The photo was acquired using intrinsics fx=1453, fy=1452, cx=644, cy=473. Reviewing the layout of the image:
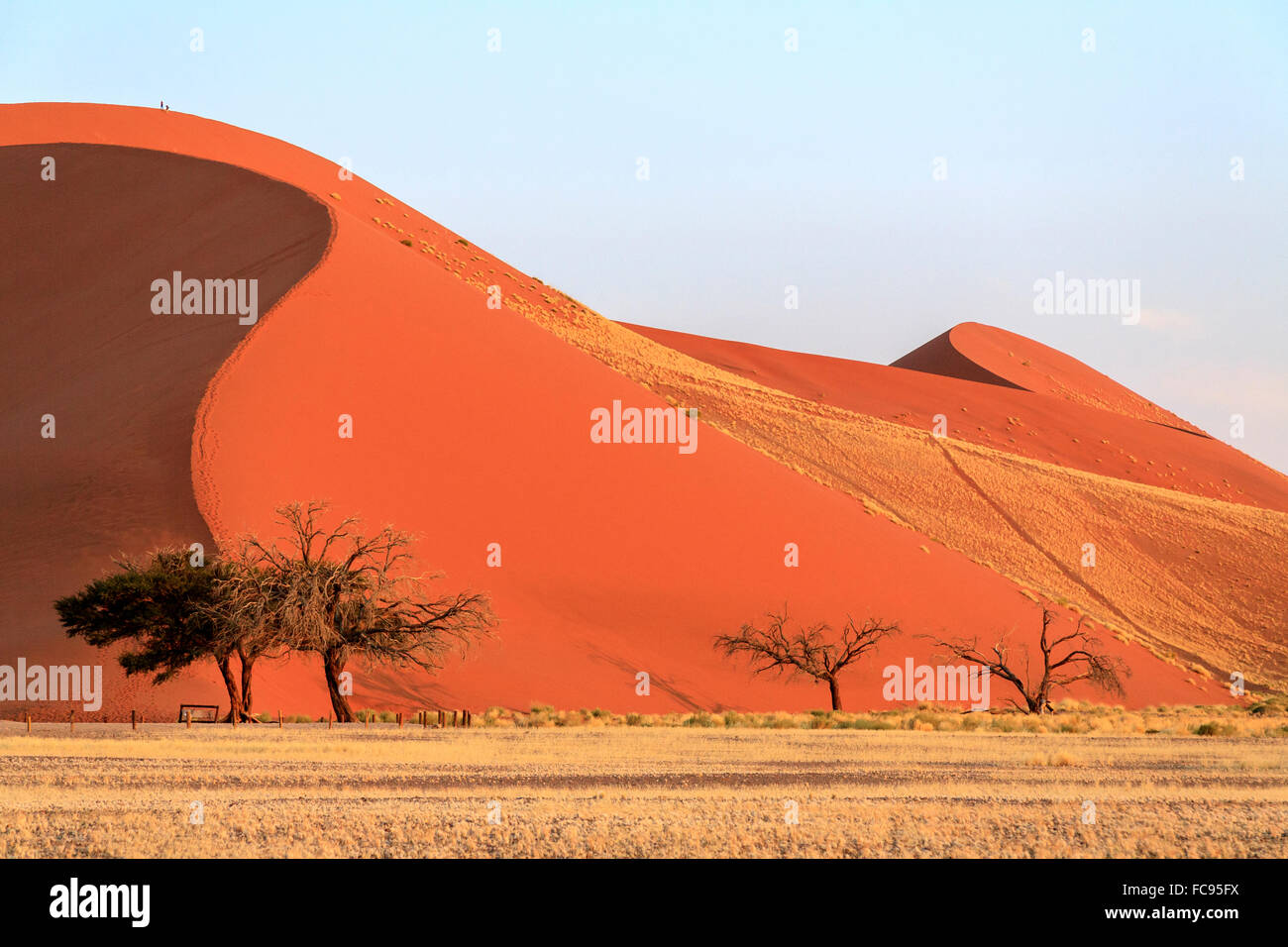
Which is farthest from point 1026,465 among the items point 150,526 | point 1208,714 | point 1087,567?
point 150,526

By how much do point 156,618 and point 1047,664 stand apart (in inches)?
912

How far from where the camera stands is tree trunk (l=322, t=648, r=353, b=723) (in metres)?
29.0

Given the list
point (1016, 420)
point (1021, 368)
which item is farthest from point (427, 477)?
point (1021, 368)

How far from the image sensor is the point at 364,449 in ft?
130

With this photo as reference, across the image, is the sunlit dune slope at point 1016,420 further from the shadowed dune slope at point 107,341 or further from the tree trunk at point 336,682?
the tree trunk at point 336,682

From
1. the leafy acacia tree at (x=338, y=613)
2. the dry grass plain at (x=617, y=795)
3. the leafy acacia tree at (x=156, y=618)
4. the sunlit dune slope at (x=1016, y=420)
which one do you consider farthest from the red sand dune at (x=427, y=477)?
the sunlit dune slope at (x=1016, y=420)

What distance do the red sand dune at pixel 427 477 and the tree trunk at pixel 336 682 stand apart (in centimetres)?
179

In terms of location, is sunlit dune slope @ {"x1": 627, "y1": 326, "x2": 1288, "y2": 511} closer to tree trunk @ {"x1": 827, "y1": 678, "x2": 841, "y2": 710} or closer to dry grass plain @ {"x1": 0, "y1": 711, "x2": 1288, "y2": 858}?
tree trunk @ {"x1": 827, "y1": 678, "x2": 841, "y2": 710}

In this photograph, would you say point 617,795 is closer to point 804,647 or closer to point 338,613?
point 338,613

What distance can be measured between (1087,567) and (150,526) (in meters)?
39.8

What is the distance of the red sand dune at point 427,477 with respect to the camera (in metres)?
35.0

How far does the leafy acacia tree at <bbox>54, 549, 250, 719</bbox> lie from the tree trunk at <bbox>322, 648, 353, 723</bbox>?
1.60 metres

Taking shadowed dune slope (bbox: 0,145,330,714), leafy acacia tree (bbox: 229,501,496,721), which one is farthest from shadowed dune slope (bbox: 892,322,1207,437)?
leafy acacia tree (bbox: 229,501,496,721)

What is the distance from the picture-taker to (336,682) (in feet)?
95.3
